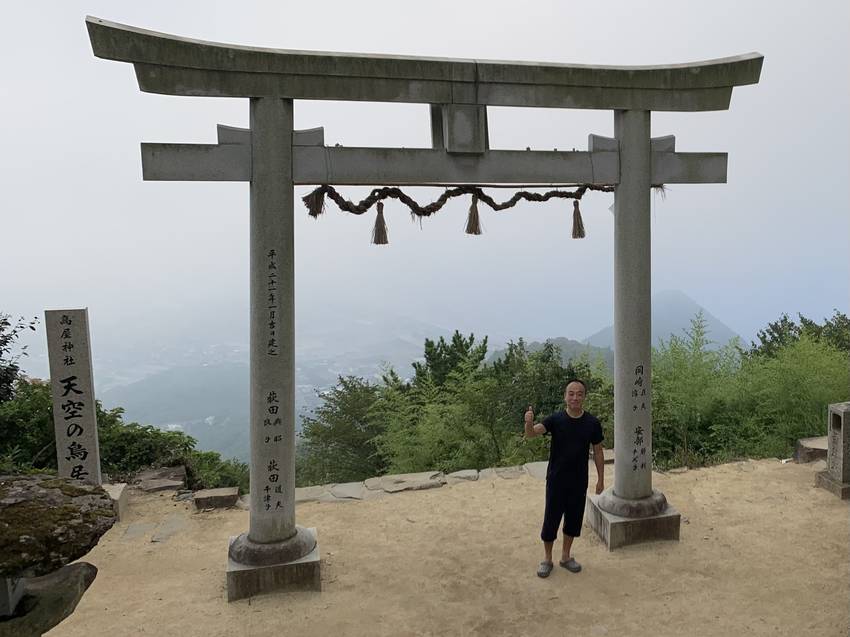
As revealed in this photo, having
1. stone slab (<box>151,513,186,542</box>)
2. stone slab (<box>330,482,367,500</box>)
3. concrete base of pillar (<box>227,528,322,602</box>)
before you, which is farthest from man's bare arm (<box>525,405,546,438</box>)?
stone slab (<box>151,513,186,542</box>)

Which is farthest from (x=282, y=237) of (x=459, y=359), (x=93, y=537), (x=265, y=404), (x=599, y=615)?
(x=459, y=359)

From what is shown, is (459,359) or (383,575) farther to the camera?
(459,359)

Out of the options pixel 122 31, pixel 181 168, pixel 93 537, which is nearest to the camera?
pixel 93 537

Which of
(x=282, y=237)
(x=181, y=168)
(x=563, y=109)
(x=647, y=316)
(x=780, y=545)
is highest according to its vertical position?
(x=563, y=109)

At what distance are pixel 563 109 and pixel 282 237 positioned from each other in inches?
108

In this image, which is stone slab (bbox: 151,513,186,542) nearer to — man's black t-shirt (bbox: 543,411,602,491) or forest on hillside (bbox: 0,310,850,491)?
forest on hillside (bbox: 0,310,850,491)

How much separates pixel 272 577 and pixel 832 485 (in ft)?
20.3

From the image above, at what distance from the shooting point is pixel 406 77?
4.63 metres

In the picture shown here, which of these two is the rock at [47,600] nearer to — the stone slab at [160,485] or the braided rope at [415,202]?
the braided rope at [415,202]

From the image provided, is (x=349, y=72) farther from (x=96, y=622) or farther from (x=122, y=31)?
(x=96, y=622)

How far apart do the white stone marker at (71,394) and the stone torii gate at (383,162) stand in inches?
111

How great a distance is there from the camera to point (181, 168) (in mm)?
4305

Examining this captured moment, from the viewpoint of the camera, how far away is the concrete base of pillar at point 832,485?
20.6 ft

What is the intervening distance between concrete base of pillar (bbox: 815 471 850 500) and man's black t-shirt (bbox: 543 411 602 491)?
373 cm
